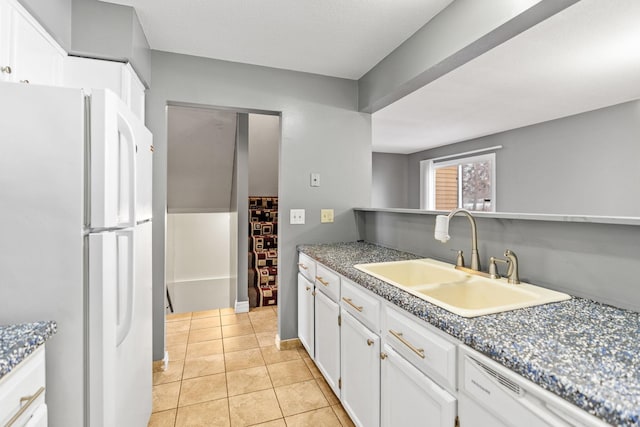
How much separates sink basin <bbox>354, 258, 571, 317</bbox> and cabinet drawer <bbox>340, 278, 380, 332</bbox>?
4.0 inches

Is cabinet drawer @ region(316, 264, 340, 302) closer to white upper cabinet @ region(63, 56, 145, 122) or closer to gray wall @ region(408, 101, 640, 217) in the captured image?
white upper cabinet @ region(63, 56, 145, 122)

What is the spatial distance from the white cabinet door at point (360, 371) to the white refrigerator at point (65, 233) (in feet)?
3.24

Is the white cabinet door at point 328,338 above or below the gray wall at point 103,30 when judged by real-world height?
below

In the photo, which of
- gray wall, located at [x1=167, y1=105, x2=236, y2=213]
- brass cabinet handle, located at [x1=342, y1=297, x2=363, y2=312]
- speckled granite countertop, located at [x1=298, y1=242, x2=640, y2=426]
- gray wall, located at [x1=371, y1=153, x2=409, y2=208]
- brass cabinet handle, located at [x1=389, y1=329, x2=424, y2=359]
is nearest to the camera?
speckled granite countertop, located at [x1=298, y1=242, x2=640, y2=426]

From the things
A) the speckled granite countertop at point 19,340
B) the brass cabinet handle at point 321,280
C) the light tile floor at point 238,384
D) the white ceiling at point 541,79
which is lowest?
the light tile floor at point 238,384

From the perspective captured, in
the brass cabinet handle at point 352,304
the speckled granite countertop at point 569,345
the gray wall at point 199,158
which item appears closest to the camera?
the speckled granite countertop at point 569,345

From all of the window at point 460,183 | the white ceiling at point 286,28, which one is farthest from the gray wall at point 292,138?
the window at point 460,183

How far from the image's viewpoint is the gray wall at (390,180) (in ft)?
20.0

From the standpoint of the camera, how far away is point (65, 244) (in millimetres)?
974

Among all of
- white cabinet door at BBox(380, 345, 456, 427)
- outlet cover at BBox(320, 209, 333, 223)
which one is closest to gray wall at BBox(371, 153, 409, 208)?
outlet cover at BBox(320, 209, 333, 223)

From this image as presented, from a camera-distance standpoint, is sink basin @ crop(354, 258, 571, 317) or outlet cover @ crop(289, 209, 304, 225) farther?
outlet cover @ crop(289, 209, 304, 225)

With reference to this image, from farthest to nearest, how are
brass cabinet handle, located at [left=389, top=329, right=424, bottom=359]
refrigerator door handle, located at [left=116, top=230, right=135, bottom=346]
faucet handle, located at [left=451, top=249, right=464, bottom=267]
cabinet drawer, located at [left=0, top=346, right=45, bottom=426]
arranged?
faucet handle, located at [left=451, top=249, right=464, bottom=267] → refrigerator door handle, located at [left=116, top=230, right=135, bottom=346] → brass cabinet handle, located at [left=389, top=329, right=424, bottom=359] → cabinet drawer, located at [left=0, top=346, right=45, bottom=426]

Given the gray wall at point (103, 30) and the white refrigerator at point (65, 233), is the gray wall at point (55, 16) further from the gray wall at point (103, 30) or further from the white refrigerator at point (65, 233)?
the white refrigerator at point (65, 233)

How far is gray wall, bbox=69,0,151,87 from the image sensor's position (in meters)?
1.70
